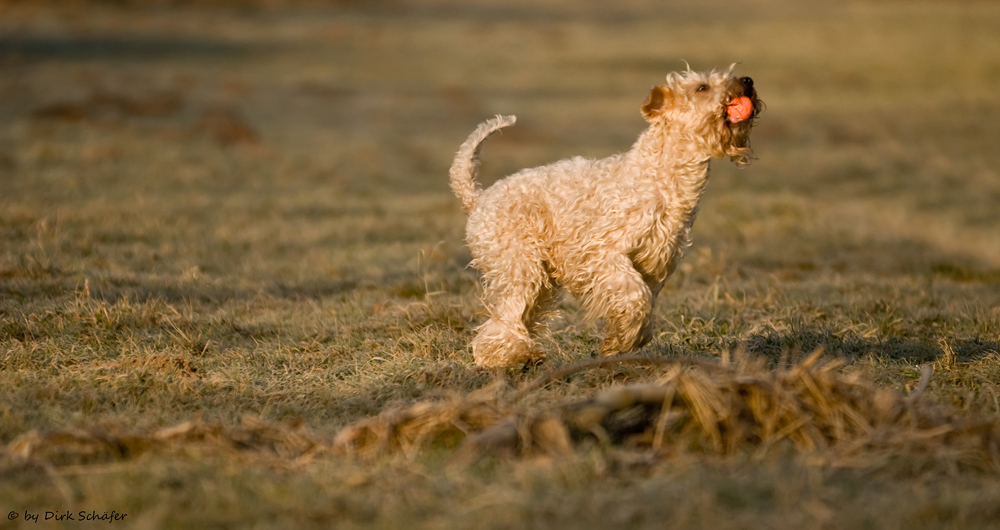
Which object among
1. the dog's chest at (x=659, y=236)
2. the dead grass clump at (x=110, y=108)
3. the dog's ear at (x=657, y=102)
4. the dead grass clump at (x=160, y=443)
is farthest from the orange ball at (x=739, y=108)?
the dead grass clump at (x=110, y=108)

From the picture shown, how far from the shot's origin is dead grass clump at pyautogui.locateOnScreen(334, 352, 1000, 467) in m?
4.50

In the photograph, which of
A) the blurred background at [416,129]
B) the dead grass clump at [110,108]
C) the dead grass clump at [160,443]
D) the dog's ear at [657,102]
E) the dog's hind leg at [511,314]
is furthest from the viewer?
the dead grass clump at [110,108]

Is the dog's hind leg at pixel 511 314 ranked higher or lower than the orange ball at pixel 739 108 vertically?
lower

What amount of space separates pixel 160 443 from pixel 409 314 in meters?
3.15

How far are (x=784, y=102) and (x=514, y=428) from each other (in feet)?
78.5

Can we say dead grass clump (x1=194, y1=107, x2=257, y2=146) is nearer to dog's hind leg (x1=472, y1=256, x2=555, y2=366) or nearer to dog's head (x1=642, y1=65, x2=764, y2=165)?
dog's hind leg (x1=472, y1=256, x2=555, y2=366)

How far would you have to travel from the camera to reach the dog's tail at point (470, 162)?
21.7 feet

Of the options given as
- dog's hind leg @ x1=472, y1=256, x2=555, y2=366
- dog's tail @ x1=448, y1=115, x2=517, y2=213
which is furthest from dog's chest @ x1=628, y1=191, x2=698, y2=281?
dog's tail @ x1=448, y1=115, x2=517, y2=213

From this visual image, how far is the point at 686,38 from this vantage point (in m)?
38.9

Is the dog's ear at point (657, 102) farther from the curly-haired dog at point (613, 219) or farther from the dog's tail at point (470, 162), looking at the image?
the dog's tail at point (470, 162)

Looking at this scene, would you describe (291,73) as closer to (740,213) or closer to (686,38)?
(686,38)

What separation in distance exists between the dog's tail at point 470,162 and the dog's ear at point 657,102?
99cm

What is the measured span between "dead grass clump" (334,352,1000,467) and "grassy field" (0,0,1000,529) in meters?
0.02

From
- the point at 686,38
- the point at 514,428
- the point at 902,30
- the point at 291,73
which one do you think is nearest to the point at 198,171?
the point at 514,428
